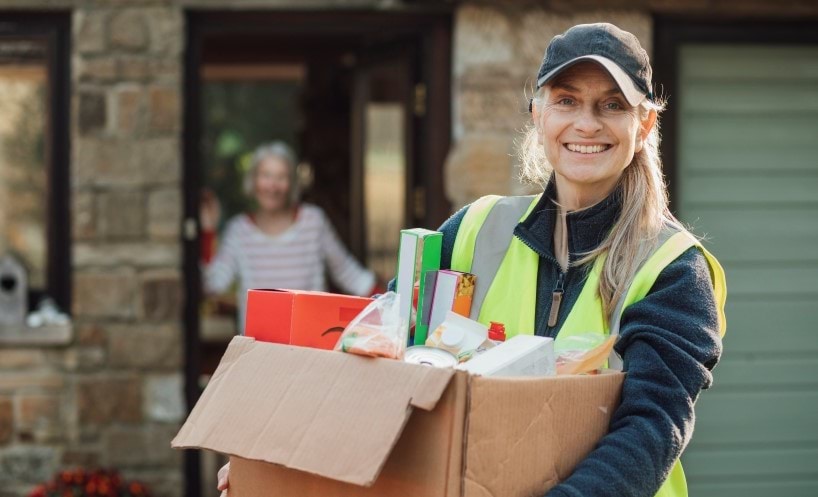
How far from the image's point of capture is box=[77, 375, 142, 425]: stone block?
511cm

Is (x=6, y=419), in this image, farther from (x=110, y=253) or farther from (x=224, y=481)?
(x=224, y=481)

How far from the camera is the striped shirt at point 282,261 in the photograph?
5707mm

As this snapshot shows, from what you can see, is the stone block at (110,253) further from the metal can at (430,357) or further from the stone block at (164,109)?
the metal can at (430,357)

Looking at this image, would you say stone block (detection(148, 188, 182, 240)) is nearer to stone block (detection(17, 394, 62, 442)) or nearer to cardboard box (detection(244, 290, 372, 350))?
stone block (detection(17, 394, 62, 442))

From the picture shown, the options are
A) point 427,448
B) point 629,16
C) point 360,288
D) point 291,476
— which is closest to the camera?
point 427,448

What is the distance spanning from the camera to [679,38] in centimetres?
518

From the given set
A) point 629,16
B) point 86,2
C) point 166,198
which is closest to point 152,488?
point 166,198

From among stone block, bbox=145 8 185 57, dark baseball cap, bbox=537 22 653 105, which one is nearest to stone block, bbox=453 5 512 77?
stone block, bbox=145 8 185 57

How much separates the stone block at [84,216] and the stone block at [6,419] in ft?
2.48

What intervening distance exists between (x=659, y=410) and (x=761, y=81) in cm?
378

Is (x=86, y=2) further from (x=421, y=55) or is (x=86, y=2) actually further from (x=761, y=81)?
(x=761, y=81)

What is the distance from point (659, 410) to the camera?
6.00 ft

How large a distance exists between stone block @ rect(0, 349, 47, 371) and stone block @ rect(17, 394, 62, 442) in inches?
5.0

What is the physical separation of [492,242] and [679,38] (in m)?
3.26
